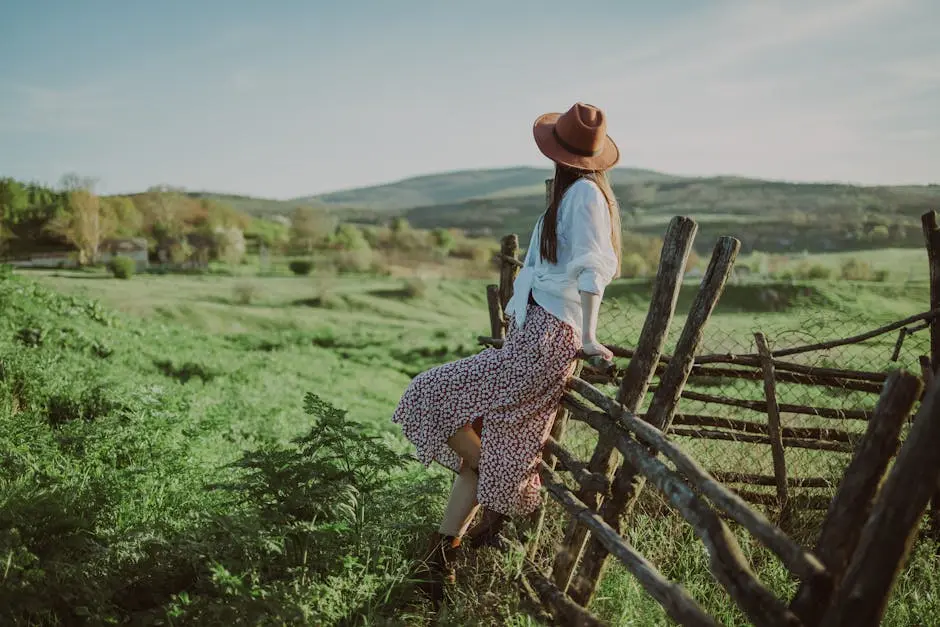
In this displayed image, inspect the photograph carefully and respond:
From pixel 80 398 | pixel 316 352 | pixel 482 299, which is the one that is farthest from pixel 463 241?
pixel 80 398

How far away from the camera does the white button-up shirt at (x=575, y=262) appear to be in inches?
118

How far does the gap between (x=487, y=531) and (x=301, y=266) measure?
41.3 meters

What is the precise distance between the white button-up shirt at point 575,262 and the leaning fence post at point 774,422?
90.8 inches

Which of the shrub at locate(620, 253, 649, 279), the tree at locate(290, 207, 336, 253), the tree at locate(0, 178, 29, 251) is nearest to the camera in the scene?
the tree at locate(0, 178, 29, 251)

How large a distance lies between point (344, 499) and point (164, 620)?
3.04 feet

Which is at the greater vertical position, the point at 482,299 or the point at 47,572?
the point at 47,572

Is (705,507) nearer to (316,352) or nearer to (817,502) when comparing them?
(817,502)

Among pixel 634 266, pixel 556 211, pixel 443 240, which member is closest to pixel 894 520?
pixel 556 211

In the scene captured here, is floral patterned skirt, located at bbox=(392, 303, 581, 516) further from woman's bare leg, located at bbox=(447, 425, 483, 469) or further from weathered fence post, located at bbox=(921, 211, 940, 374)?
weathered fence post, located at bbox=(921, 211, 940, 374)

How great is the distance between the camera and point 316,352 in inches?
788

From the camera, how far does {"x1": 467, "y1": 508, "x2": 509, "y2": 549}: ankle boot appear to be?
360 centimetres

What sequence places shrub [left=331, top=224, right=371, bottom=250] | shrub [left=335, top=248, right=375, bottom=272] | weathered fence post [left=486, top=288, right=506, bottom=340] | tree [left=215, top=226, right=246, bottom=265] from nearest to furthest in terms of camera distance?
weathered fence post [left=486, top=288, right=506, bottom=340], tree [left=215, top=226, right=246, bottom=265], shrub [left=335, top=248, right=375, bottom=272], shrub [left=331, top=224, right=371, bottom=250]

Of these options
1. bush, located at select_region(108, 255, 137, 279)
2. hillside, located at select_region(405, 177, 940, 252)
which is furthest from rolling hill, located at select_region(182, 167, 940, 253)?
bush, located at select_region(108, 255, 137, 279)

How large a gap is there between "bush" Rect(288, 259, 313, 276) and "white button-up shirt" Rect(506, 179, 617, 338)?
4064 cm
